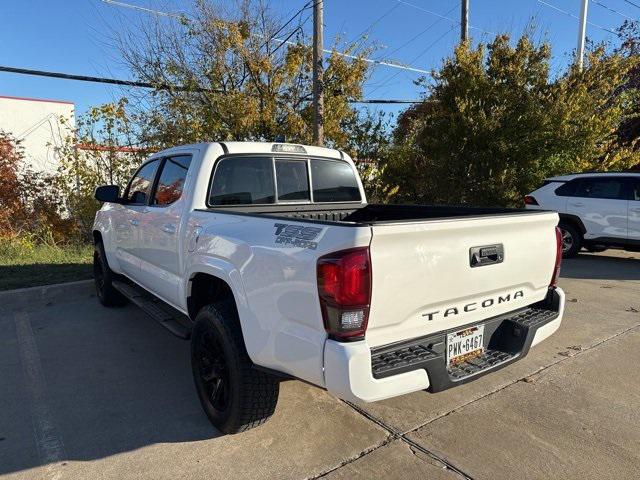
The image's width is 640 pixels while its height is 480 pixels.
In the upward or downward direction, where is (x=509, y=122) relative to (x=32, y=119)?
downward

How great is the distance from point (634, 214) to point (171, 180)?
8118 millimetres

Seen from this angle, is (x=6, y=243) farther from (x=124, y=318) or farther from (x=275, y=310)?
(x=275, y=310)

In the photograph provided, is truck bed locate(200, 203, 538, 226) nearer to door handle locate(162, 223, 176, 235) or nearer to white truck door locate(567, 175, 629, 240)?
door handle locate(162, 223, 176, 235)

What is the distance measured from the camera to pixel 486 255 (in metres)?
2.67

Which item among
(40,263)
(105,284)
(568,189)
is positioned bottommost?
(40,263)

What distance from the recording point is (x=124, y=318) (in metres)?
5.34

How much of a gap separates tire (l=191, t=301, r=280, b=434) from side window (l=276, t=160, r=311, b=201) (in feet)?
4.54

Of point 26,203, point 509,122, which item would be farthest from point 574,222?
point 26,203

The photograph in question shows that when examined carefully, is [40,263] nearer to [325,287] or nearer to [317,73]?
[317,73]

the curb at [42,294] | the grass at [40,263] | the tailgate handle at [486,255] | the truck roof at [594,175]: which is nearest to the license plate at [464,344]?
the tailgate handle at [486,255]

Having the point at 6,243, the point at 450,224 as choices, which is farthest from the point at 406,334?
the point at 6,243

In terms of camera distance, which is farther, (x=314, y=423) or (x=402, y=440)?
(x=314, y=423)

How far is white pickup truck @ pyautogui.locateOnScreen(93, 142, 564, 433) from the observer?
7.25 ft

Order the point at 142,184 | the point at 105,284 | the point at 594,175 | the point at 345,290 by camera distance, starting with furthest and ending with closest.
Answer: the point at 594,175 → the point at 105,284 → the point at 142,184 → the point at 345,290
